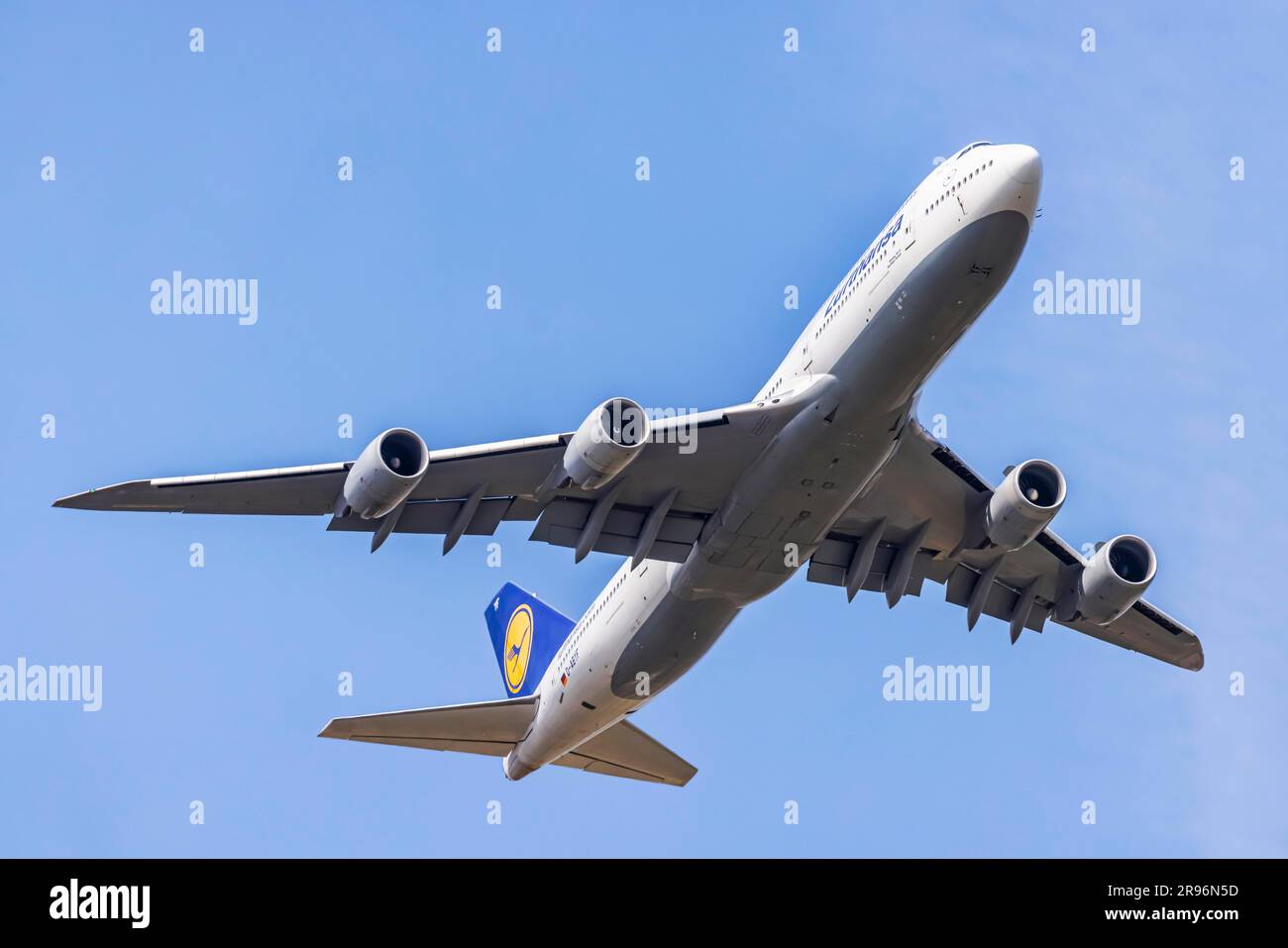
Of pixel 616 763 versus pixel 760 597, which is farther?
pixel 616 763

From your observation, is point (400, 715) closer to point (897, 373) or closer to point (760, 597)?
point (760, 597)

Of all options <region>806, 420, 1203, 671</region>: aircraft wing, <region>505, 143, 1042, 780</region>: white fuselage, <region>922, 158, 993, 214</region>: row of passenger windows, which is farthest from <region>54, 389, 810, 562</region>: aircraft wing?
<region>922, 158, 993, 214</region>: row of passenger windows

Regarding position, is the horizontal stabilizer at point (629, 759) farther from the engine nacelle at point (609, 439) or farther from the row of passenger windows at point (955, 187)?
the row of passenger windows at point (955, 187)

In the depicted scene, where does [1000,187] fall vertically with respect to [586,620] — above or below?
above

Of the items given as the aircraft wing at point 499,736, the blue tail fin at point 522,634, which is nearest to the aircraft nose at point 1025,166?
the blue tail fin at point 522,634

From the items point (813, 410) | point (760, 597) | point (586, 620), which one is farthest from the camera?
point (586, 620)

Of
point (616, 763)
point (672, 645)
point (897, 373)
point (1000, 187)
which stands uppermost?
point (1000, 187)

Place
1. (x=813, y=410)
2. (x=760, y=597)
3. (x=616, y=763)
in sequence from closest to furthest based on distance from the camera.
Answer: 1. (x=813, y=410)
2. (x=760, y=597)
3. (x=616, y=763)

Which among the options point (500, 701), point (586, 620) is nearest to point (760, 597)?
point (586, 620)
